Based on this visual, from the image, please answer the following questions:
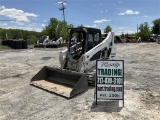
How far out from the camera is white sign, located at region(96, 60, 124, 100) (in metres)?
6.41

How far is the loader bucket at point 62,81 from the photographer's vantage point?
743 cm

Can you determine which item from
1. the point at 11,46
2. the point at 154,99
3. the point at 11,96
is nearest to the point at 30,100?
the point at 11,96

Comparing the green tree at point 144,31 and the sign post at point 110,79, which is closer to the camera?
the sign post at point 110,79

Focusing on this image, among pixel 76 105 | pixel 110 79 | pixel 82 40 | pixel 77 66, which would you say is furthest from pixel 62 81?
pixel 110 79

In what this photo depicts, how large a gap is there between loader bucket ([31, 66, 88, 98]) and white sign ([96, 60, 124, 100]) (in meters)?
1.10

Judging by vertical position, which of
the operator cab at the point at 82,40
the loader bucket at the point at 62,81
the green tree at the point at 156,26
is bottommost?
the loader bucket at the point at 62,81

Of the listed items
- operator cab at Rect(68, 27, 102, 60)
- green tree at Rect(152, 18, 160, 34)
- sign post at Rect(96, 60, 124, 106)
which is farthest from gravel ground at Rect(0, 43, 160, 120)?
green tree at Rect(152, 18, 160, 34)

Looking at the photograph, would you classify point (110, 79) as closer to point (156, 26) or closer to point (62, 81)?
point (62, 81)

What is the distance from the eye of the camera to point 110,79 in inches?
254

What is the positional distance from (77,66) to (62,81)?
880 millimetres

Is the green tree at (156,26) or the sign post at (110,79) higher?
the green tree at (156,26)

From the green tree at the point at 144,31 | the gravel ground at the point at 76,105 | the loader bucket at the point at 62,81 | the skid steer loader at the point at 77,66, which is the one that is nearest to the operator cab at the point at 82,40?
the skid steer loader at the point at 77,66

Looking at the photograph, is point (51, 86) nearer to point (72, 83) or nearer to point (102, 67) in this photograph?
point (72, 83)

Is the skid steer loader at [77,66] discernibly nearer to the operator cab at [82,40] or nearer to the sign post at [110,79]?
the operator cab at [82,40]
